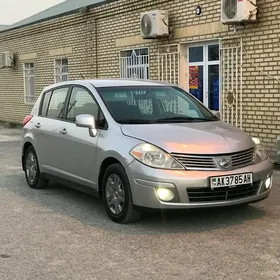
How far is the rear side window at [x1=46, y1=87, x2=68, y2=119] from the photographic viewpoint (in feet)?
23.4

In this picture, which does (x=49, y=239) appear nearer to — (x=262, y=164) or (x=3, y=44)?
(x=262, y=164)

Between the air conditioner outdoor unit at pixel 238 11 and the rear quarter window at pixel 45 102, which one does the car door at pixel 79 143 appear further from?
the air conditioner outdoor unit at pixel 238 11

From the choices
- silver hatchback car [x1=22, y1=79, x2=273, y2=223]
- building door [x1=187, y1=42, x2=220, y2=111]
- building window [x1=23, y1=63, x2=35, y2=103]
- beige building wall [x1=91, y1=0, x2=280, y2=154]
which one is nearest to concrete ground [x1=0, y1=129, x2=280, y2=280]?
silver hatchback car [x1=22, y1=79, x2=273, y2=223]

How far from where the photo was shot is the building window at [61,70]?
17.4m

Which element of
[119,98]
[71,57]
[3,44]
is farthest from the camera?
[3,44]

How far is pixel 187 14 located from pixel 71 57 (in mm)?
5999

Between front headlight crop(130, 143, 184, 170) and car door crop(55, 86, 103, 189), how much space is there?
81 cm

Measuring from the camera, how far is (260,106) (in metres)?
10.1

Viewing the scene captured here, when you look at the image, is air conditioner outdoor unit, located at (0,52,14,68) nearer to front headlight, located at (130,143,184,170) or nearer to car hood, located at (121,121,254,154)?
car hood, located at (121,121,254,154)

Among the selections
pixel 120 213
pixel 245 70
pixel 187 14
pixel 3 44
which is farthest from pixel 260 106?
pixel 3 44

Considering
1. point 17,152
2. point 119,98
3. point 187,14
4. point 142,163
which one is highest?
point 187,14

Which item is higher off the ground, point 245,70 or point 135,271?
point 245,70

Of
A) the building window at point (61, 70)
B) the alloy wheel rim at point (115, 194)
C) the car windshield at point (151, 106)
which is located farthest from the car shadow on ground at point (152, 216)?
the building window at point (61, 70)

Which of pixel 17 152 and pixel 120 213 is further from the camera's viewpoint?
pixel 17 152
